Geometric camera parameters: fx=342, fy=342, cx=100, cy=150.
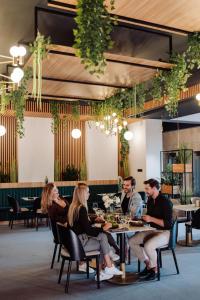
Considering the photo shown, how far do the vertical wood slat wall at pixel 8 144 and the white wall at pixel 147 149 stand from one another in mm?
4157

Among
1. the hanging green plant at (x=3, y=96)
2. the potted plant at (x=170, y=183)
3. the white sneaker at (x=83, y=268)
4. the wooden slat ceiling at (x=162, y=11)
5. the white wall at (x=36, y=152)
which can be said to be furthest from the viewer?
the white wall at (x=36, y=152)

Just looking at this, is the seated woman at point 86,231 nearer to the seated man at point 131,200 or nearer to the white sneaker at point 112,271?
the white sneaker at point 112,271

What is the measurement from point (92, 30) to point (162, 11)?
1.02 metres

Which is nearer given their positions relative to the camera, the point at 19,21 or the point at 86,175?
the point at 19,21

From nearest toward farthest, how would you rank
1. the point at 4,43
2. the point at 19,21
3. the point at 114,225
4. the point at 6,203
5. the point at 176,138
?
the point at 114,225
the point at 19,21
the point at 4,43
the point at 6,203
the point at 176,138

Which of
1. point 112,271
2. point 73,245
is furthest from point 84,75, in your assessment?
point 112,271

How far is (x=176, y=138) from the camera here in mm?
14766

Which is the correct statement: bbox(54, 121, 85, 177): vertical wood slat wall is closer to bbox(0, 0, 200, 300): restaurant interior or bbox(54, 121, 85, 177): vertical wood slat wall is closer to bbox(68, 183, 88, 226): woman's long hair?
bbox(0, 0, 200, 300): restaurant interior

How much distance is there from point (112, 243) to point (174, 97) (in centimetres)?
334

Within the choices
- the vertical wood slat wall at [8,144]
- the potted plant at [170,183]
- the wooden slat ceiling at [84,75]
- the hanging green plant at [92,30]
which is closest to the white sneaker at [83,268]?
the hanging green plant at [92,30]

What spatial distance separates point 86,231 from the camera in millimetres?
4625

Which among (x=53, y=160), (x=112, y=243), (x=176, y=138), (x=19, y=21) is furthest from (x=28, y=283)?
(x=176, y=138)

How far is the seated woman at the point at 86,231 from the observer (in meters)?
4.65

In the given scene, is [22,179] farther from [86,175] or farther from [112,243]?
[112,243]
